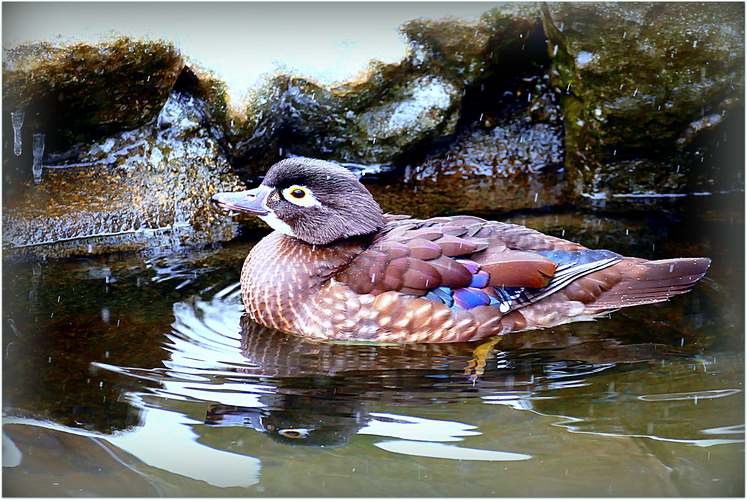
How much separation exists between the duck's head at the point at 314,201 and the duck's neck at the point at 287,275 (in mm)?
107

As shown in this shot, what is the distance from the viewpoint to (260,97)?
287 inches

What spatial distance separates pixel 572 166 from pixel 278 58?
11.6ft

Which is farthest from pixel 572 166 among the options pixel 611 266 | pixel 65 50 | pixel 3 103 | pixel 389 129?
pixel 3 103

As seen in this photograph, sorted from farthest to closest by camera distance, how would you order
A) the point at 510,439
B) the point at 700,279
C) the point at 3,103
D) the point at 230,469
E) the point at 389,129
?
1. the point at 389,129
2. the point at 3,103
3. the point at 700,279
4. the point at 510,439
5. the point at 230,469

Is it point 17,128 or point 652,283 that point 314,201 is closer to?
point 652,283

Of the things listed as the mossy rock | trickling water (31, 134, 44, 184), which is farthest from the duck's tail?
trickling water (31, 134, 44, 184)

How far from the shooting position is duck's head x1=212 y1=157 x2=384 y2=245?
512 centimetres

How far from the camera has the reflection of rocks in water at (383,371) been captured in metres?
3.91

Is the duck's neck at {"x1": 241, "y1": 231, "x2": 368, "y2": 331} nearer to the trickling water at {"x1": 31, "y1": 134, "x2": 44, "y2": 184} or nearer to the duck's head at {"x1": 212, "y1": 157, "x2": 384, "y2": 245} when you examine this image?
the duck's head at {"x1": 212, "y1": 157, "x2": 384, "y2": 245}

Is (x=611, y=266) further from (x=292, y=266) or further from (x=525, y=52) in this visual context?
(x=525, y=52)

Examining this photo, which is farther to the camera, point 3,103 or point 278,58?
point 278,58

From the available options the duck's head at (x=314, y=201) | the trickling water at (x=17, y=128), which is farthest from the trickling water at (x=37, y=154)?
the duck's head at (x=314, y=201)

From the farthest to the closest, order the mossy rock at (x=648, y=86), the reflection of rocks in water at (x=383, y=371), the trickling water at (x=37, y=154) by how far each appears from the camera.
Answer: the mossy rock at (x=648, y=86)
the trickling water at (x=37, y=154)
the reflection of rocks in water at (x=383, y=371)

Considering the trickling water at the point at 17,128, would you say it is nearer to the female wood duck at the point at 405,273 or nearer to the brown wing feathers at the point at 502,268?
the female wood duck at the point at 405,273
